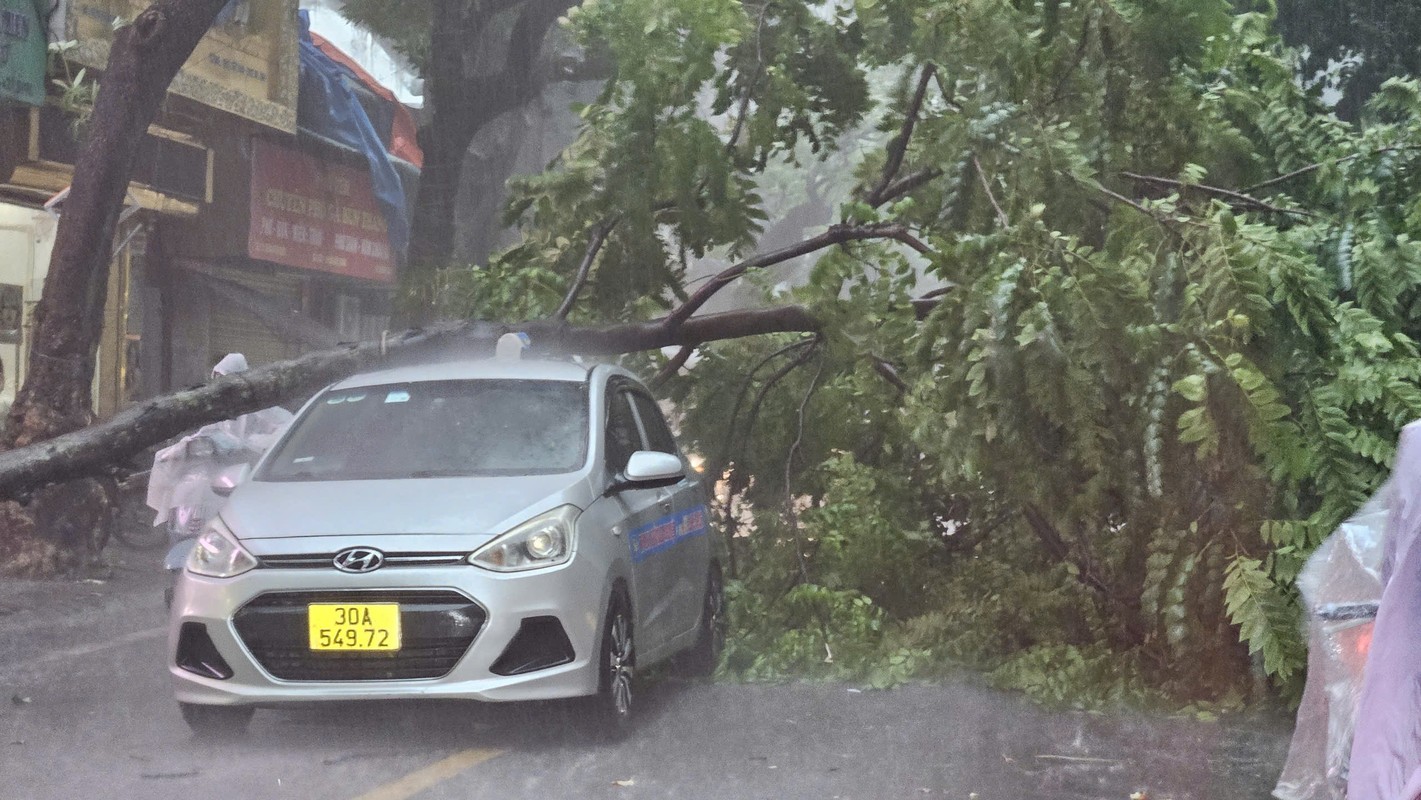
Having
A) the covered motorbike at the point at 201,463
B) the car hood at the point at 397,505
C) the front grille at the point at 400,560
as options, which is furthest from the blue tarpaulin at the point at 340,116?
the front grille at the point at 400,560

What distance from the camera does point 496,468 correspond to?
7152 mm

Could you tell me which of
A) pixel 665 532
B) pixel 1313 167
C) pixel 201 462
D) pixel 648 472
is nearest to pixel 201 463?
pixel 201 462

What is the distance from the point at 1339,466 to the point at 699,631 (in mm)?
3085

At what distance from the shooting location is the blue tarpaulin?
20875 mm

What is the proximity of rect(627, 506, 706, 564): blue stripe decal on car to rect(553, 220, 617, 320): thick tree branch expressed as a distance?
263 cm

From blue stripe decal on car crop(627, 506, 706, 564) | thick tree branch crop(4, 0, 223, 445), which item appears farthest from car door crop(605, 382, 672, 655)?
thick tree branch crop(4, 0, 223, 445)

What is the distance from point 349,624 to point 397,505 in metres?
0.53

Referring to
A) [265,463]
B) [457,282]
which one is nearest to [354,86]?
[457,282]

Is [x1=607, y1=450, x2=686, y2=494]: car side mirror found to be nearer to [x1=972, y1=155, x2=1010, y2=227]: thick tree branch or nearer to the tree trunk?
[x1=972, y1=155, x2=1010, y2=227]: thick tree branch

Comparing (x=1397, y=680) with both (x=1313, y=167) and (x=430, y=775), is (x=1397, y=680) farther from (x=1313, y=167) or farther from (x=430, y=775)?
(x=1313, y=167)

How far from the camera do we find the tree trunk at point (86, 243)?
1198 cm

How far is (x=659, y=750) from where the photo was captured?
6.65 m

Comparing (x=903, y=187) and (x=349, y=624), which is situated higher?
(x=903, y=187)

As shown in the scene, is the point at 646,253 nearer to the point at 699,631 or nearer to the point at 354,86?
the point at 699,631
